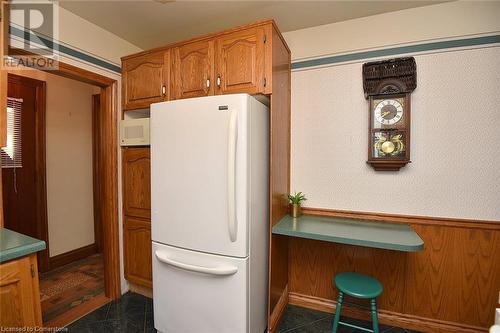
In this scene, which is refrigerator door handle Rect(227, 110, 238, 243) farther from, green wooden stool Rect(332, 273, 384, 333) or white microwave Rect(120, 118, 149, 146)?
white microwave Rect(120, 118, 149, 146)

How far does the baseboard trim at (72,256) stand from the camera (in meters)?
2.86

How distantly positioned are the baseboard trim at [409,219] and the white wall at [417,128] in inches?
1.5

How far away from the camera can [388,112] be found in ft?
6.04

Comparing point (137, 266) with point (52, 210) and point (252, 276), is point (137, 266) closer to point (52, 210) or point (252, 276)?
point (252, 276)

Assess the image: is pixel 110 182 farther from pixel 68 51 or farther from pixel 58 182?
pixel 58 182

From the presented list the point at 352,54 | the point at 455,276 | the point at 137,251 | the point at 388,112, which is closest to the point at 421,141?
the point at 388,112

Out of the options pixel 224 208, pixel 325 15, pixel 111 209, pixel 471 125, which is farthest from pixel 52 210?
pixel 471 125

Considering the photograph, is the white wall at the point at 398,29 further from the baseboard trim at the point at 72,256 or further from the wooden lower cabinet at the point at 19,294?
the baseboard trim at the point at 72,256

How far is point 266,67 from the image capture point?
163 cm

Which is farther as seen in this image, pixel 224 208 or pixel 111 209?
pixel 111 209

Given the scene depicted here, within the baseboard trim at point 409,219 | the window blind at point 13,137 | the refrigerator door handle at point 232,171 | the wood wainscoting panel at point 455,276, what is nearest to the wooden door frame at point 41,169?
the window blind at point 13,137

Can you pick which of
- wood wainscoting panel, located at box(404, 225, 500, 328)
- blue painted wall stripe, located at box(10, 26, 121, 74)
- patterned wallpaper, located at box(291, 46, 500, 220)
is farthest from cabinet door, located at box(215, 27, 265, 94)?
wood wainscoting panel, located at box(404, 225, 500, 328)

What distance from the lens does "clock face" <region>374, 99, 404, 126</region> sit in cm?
182

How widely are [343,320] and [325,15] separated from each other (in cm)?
247
